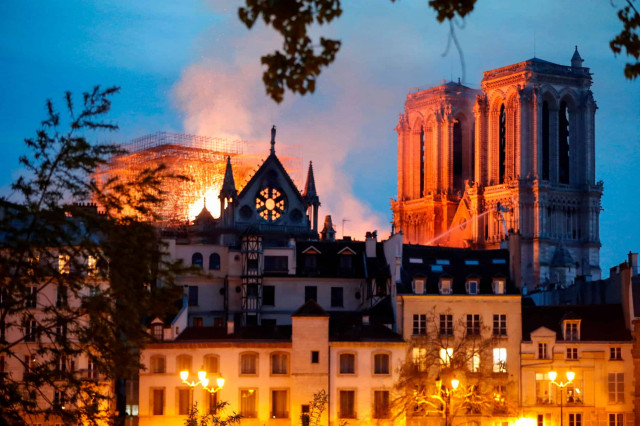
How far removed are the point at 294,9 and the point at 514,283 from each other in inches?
2388

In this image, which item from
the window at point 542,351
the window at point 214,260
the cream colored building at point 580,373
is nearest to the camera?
the cream colored building at point 580,373

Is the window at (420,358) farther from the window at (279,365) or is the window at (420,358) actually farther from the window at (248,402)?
the window at (248,402)

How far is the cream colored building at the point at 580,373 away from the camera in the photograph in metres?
71.1

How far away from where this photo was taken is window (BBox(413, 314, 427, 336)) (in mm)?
72812

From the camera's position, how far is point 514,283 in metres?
76.1

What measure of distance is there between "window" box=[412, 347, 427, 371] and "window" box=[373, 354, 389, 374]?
4.79 ft

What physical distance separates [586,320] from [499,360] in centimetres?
581

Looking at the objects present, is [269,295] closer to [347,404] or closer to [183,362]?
[183,362]

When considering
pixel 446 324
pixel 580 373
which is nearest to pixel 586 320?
pixel 580 373

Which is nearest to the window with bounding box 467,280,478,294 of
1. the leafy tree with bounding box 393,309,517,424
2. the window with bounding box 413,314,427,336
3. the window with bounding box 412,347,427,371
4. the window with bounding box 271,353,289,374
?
the leafy tree with bounding box 393,309,517,424

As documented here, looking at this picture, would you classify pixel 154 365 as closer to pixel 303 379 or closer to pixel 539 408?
pixel 303 379

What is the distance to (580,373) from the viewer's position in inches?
2847

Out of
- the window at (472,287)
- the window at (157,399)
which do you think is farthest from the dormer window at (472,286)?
the window at (157,399)

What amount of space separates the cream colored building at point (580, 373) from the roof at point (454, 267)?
3628 millimetres
